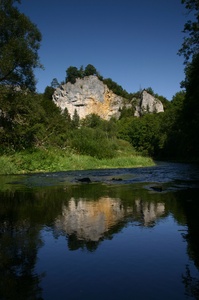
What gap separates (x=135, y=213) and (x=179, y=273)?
4.19 metres

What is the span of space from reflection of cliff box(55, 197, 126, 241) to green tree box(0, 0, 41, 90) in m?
22.8

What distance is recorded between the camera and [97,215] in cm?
832

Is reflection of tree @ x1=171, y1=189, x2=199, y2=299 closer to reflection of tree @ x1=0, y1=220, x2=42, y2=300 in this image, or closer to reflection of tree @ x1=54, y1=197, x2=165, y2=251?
reflection of tree @ x1=54, y1=197, x2=165, y2=251

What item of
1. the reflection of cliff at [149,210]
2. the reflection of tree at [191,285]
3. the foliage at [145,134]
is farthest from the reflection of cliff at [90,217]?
the foliage at [145,134]

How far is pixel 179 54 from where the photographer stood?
99.3 feet

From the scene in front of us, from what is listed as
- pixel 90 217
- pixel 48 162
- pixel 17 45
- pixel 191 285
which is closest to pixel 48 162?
pixel 48 162

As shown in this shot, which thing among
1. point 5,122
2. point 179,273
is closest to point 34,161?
point 5,122

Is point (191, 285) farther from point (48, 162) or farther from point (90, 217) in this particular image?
point (48, 162)

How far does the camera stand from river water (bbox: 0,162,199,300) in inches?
155

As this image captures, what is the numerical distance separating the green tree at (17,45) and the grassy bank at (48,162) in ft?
27.2

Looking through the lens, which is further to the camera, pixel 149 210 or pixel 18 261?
pixel 149 210

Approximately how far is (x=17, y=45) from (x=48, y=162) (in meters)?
12.1

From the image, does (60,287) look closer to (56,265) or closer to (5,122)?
(56,265)

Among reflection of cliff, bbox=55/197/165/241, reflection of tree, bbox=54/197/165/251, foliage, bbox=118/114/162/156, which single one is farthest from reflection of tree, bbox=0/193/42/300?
foliage, bbox=118/114/162/156
